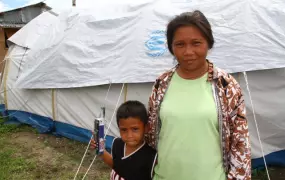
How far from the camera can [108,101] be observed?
498 centimetres

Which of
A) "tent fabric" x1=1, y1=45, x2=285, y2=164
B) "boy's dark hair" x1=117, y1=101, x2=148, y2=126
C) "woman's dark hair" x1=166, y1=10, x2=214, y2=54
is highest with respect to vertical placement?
"woman's dark hair" x1=166, y1=10, x2=214, y2=54

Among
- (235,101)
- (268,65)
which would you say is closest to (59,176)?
(268,65)

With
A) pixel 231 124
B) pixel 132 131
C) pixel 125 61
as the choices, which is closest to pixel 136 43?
pixel 125 61

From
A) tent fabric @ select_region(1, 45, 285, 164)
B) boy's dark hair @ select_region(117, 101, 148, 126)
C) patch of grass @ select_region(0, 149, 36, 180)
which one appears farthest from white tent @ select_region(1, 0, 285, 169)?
boy's dark hair @ select_region(117, 101, 148, 126)

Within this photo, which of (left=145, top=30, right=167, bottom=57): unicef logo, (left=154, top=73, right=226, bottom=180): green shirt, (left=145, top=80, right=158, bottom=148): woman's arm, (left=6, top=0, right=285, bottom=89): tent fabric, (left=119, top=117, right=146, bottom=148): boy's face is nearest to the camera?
(left=154, top=73, right=226, bottom=180): green shirt

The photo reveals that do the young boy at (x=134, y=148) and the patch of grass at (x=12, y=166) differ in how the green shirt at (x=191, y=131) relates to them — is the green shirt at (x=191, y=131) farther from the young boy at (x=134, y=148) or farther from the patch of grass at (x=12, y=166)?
the patch of grass at (x=12, y=166)

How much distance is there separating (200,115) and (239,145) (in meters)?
0.28

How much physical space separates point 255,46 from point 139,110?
250cm

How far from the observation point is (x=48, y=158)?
5160mm

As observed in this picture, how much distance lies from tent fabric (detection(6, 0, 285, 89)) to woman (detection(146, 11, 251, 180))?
6.82ft

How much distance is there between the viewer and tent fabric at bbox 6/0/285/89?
3.97 metres

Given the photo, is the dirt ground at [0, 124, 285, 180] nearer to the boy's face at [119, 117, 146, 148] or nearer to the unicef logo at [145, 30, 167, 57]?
the unicef logo at [145, 30, 167, 57]

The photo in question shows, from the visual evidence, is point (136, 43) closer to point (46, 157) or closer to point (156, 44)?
point (156, 44)

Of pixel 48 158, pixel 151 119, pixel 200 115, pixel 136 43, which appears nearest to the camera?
pixel 200 115
